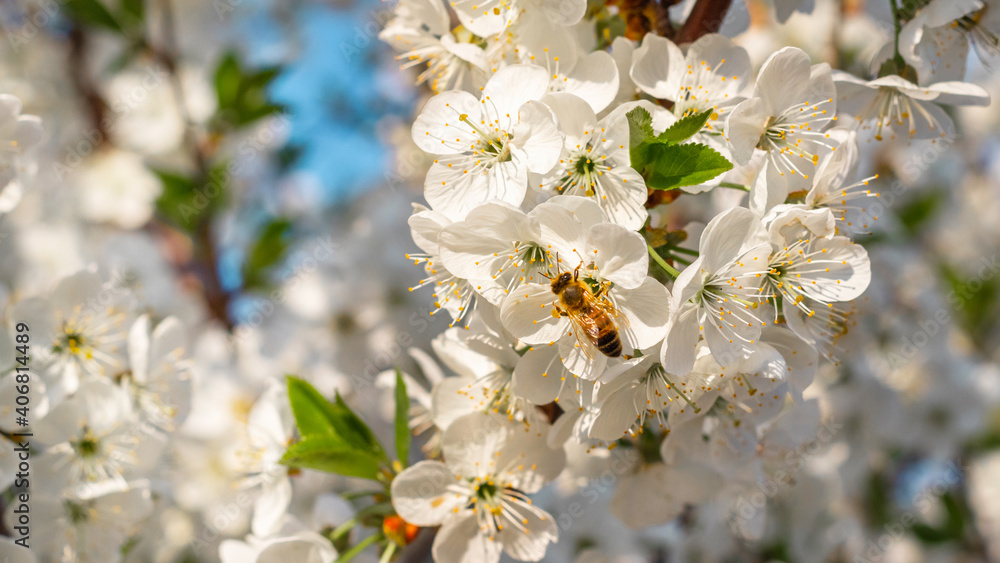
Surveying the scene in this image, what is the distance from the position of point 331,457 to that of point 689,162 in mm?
915

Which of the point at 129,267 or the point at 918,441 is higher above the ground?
the point at 129,267

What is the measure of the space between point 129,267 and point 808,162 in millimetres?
2549

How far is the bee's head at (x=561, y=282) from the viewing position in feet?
3.56

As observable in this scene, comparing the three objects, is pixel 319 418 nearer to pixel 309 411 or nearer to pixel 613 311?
pixel 309 411

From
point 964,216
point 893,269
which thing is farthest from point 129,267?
point 964,216

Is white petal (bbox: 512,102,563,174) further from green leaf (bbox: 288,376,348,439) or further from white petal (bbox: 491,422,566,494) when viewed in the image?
green leaf (bbox: 288,376,348,439)

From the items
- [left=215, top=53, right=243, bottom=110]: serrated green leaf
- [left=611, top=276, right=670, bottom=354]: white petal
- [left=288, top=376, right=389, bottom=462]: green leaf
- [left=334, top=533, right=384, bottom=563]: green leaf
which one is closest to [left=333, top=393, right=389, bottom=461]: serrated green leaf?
[left=288, top=376, right=389, bottom=462]: green leaf

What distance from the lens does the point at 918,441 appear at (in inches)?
128

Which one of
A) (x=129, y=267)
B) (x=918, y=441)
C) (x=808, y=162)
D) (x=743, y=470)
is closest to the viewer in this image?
(x=808, y=162)

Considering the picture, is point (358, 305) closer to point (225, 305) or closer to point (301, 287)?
point (301, 287)

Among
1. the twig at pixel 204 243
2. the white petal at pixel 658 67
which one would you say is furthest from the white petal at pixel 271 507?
the twig at pixel 204 243

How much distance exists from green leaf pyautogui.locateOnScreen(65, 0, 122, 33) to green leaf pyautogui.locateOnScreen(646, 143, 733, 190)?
2.72m

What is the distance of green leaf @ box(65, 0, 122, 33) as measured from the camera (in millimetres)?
2775

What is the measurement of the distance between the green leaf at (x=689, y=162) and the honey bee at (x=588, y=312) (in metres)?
0.23
